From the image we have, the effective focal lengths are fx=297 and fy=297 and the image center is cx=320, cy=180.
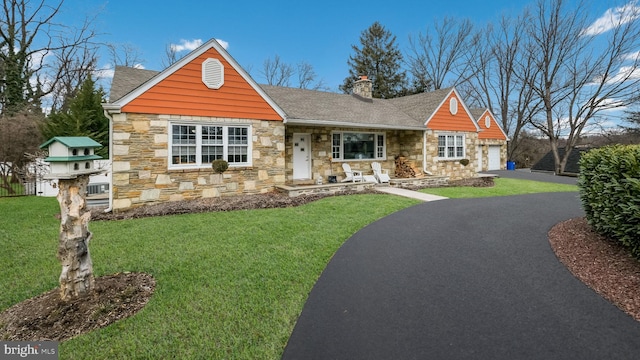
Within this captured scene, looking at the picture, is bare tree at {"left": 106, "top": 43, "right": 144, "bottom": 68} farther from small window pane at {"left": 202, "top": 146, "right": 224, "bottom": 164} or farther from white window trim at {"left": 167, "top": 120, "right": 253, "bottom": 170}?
small window pane at {"left": 202, "top": 146, "right": 224, "bottom": 164}

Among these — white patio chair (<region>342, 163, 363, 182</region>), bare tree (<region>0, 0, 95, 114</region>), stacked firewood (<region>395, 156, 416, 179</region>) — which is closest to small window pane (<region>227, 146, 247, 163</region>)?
white patio chair (<region>342, 163, 363, 182</region>)

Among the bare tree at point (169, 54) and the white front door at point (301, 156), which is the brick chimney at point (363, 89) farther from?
the bare tree at point (169, 54)

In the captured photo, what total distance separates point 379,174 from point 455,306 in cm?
1024

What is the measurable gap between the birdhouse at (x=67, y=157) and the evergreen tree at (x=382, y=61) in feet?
104

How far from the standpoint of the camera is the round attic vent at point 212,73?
941 centimetres

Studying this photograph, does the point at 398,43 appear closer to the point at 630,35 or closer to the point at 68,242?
the point at 630,35

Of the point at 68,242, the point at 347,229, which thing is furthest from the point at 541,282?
the point at 68,242

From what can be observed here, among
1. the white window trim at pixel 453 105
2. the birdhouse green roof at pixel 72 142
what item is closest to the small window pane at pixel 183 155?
the birdhouse green roof at pixel 72 142

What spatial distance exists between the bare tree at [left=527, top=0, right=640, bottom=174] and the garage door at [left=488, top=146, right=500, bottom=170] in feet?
13.5

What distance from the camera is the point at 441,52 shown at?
3175 cm

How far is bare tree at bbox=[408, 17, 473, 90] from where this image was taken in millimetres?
30734

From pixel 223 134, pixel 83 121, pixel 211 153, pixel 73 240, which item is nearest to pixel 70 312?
pixel 73 240

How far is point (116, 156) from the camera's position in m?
8.21

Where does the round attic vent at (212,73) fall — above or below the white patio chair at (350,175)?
above
